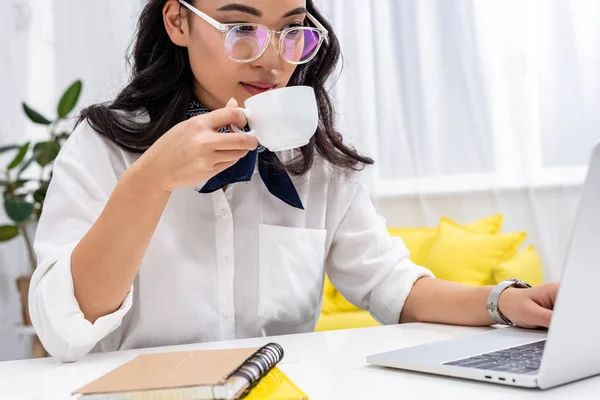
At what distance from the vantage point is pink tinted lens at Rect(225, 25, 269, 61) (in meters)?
1.17

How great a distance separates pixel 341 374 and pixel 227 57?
63 centimetres

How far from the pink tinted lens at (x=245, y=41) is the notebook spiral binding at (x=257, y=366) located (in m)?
0.57

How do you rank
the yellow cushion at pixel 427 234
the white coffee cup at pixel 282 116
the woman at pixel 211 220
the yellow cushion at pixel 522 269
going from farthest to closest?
the yellow cushion at pixel 427 234 → the yellow cushion at pixel 522 269 → the woman at pixel 211 220 → the white coffee cup at pixel 282 116

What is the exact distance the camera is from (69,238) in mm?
1132

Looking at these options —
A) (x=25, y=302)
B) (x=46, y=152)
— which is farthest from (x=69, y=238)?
(x=25, y=302)

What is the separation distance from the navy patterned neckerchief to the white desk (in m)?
0.29

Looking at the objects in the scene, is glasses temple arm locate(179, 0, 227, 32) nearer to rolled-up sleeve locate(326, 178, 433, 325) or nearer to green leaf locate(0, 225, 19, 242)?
rolled-up sleeve locate(326, 178, 433, 325)

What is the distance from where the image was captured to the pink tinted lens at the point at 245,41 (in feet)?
3.84

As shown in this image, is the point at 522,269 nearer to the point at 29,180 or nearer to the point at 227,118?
the point at 227,118

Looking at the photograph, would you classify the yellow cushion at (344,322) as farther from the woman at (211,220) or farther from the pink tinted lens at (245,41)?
the pink tinted lens at (245,41)


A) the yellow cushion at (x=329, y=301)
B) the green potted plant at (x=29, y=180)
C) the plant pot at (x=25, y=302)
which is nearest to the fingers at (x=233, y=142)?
the yellow cushion at (x=329, y=301)

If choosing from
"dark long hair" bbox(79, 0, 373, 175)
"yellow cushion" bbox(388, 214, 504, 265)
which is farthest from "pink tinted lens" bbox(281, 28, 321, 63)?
"yellow cushion" bbox(388, 214, 504, 265)

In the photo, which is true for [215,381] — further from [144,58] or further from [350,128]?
[350,128]

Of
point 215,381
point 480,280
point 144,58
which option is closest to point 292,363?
point 215,381
